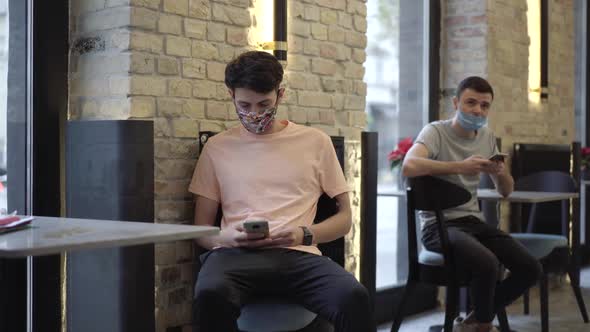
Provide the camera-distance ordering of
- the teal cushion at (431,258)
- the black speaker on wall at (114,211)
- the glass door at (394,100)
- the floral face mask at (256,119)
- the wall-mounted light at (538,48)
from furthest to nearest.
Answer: the wall-mounted light at (538,48) < the glass door at (394,100) < the teal cushion at (431,258) < the floral face mask at (256,119) < the black speaker on wall at (114,211)

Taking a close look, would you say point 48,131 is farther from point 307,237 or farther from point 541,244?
point 541,244

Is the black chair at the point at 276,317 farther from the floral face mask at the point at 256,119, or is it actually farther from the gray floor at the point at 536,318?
the gray floor at the point at 536,318

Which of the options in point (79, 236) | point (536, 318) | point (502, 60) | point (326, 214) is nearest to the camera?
point (79, 236)

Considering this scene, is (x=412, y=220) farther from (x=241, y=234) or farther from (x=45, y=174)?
(x=45, y=174)

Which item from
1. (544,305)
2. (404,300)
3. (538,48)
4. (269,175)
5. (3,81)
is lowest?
(544,305)

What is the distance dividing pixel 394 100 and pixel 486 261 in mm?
1621

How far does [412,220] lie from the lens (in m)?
3.74


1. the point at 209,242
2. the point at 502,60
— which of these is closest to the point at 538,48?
the point at 502,60

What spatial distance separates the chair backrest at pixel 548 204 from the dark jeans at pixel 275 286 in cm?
239

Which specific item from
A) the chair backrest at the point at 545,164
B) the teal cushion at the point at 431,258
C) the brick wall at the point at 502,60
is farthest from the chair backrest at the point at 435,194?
the chair backrest at the point at 545,164

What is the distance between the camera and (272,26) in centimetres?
345

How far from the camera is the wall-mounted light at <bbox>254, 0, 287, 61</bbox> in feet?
11.3

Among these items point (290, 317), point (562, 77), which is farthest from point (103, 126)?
point (562, 77)

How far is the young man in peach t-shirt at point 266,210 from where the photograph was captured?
2592 mm
